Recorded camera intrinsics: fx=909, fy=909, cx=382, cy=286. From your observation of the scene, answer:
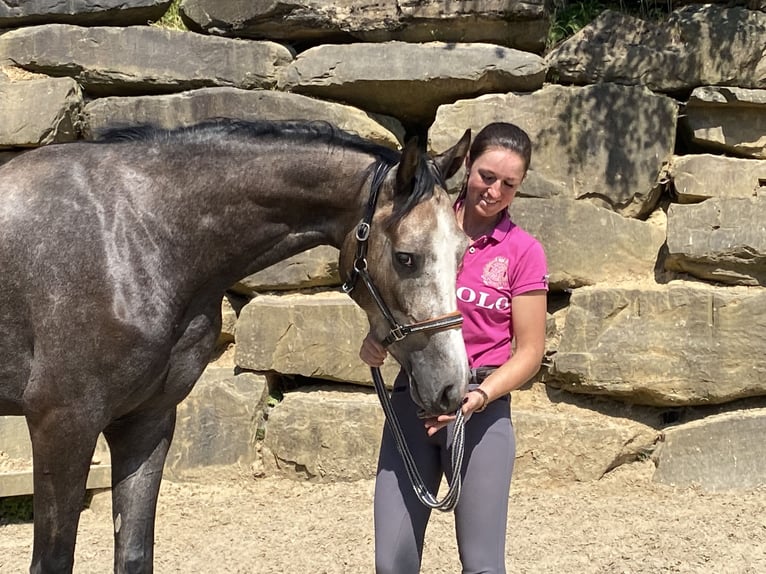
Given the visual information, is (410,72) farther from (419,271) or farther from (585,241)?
(419,271)

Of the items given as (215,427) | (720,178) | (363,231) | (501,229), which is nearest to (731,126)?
(720,178)

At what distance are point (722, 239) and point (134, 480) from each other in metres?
3.39

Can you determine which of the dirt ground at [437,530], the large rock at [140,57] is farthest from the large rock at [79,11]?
the dirt ground at [437,530]

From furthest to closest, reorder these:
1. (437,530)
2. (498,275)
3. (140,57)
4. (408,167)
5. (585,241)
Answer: (140,57)
(585,241)
(437,530)
(498,275)
(408,167)

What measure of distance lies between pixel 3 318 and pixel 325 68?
2978 millimetres

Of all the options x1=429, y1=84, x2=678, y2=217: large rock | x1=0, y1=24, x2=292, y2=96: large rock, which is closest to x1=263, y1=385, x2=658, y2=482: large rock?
x1=429, y1=84, x2=678, y2=217: large rock

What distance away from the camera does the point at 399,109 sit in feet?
17.6

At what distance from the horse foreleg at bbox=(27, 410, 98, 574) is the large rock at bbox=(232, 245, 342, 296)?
8.59 feet

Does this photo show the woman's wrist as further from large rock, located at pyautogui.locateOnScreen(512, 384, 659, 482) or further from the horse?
large rock, located at pyautogui.locateOnScreen(512, 384, 659, 482)

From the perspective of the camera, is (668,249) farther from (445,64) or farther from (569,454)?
(445,64)

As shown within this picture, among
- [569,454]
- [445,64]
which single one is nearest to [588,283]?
[569,454]

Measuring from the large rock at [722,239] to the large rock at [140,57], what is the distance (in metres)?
2.44

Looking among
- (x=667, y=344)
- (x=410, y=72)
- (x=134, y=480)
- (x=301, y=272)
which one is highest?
(x=410, y=72)

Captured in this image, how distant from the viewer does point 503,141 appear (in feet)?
8.41
